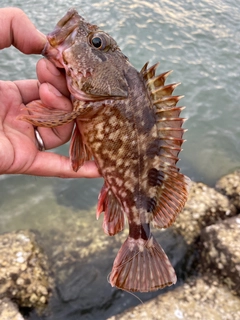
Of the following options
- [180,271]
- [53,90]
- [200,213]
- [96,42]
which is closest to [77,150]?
[53,90]

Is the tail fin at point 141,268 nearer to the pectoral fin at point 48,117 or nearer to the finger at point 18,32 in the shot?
the pectoral fin at point 48,117

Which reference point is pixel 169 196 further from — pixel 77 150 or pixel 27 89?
Result: pixel 27 89

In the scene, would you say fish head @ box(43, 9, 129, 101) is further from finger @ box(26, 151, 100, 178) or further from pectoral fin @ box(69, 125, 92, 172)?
finger @ box(26, 151, 100, 178)

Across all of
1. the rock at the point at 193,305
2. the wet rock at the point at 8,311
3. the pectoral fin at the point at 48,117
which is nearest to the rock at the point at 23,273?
the wet rock at the point at 8,311

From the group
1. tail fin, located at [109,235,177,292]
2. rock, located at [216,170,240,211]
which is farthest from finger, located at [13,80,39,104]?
rock, located at [216,170,240,211]

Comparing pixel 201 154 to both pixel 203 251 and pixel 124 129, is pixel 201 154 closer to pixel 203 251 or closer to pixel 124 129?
pixel 203 251

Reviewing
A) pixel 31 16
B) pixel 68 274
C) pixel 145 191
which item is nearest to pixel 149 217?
pixel 145 191
